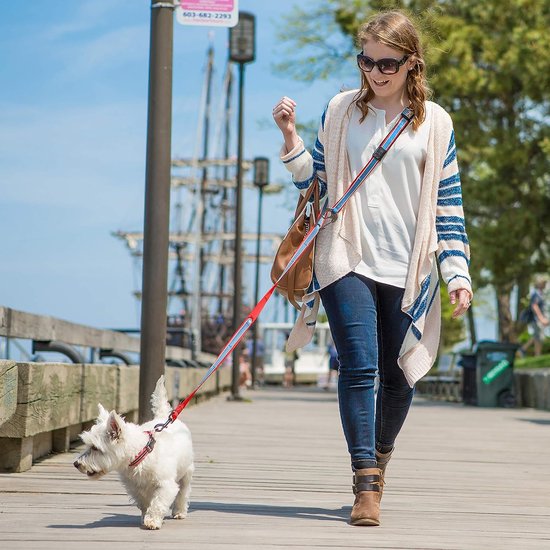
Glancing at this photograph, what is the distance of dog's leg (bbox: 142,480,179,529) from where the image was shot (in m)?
4.33

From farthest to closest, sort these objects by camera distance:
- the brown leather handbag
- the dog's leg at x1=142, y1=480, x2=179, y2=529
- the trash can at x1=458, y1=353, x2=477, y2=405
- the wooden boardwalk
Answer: the trash can at x1=458, y1=353, x2=477, y2=405
the brown leather handbag
the dog's leg at x1=142, y1=480, x2=179, y2=529
the wooden boardwalk

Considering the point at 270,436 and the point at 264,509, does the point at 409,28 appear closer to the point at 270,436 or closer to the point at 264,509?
the point at 264,509

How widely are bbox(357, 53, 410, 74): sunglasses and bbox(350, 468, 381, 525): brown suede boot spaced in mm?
1598

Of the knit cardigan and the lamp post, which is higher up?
the lamp post

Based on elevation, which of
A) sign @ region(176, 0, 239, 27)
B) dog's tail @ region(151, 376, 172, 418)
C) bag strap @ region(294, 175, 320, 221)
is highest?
sign @ region(176, 0, 239, 27)

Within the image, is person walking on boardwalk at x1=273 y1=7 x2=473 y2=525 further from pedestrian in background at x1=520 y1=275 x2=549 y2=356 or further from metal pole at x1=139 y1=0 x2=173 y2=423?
pedestrian in background at x1=520 y1=275 x2=549 y2=356

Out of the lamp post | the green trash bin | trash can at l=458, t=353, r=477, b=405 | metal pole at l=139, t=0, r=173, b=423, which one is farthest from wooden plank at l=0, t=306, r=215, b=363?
trash can at l=458, t=353, r=477, b=405

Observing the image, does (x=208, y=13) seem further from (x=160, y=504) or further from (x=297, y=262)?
(x=160, y=504)

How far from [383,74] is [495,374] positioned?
16.5 m

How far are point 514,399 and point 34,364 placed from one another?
624 inches

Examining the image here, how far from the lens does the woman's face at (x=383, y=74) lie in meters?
4.75

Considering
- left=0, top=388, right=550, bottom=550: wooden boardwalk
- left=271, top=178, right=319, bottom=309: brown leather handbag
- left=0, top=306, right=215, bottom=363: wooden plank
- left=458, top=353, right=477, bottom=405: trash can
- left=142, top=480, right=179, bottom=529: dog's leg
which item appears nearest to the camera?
left=0, top=388, right=550, bottom=550: wooden boardwalk

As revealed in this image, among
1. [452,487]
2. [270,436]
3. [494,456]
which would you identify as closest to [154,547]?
[452,487]

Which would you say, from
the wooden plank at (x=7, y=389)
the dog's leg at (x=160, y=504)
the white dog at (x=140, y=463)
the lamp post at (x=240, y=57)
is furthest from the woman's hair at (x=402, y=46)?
the lamp post at (x=240, y=57)
